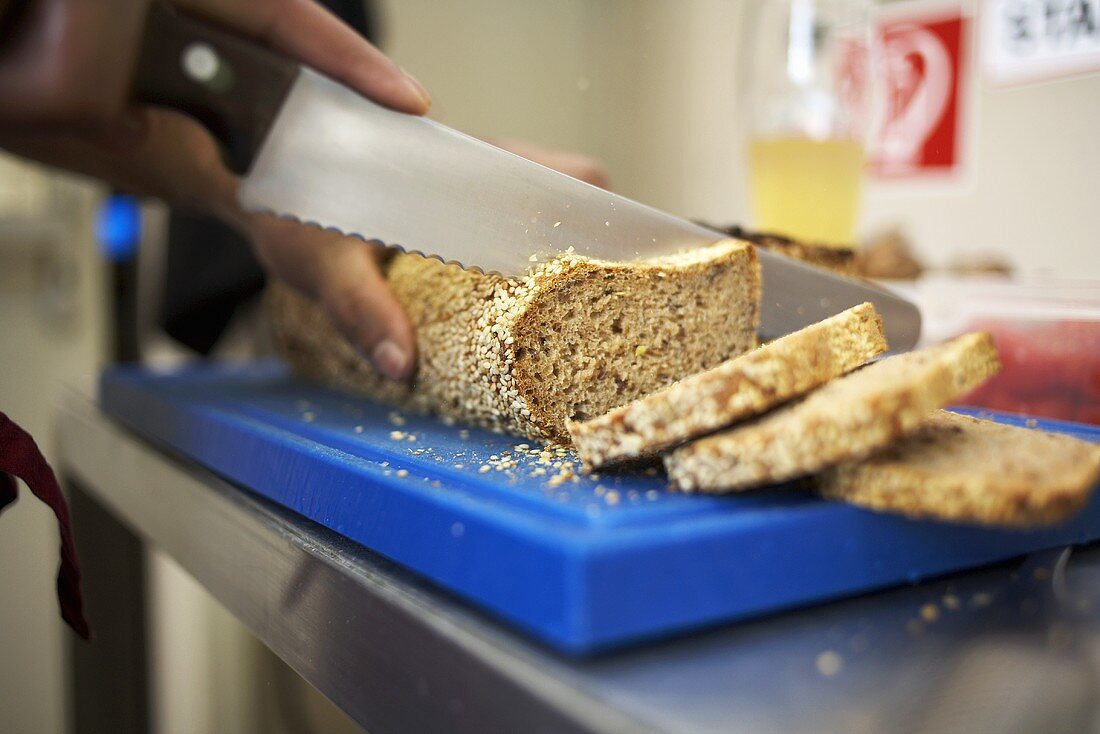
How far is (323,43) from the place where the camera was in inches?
43.4

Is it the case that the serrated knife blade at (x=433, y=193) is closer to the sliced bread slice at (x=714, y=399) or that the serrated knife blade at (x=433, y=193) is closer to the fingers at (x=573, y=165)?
the sliced bread slice at (x=714, y=399)

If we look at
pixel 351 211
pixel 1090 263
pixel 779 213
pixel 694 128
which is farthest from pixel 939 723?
pixel 694 128

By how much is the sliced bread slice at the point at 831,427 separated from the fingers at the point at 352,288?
0.59 m

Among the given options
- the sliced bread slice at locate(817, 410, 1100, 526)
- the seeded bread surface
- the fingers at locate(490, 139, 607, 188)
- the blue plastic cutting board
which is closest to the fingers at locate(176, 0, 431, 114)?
the seeded bread surface

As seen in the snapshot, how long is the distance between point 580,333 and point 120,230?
2808 millimetres

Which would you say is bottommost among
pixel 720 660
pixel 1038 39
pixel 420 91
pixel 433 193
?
pixel 720 660

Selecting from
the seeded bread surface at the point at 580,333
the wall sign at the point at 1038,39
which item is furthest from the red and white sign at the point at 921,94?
the seeded bread surface at the point at 580,333

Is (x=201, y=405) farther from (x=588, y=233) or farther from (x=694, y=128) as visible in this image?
(x=694, y=128)

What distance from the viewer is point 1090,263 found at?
1.68 meters

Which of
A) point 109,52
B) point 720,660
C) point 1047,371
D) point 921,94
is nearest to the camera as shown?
point 720,660

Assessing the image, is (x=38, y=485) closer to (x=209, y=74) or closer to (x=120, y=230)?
(x=209, y=74)

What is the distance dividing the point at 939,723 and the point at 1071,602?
10.1 inches

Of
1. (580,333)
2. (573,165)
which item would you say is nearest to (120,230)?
(573,165)

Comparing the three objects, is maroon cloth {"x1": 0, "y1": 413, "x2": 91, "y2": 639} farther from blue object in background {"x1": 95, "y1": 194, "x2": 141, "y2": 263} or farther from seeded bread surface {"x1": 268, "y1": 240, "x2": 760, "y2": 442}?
blue object in background {"x1": 95, "y1": 194, "x2": 141, "y2": 263}
